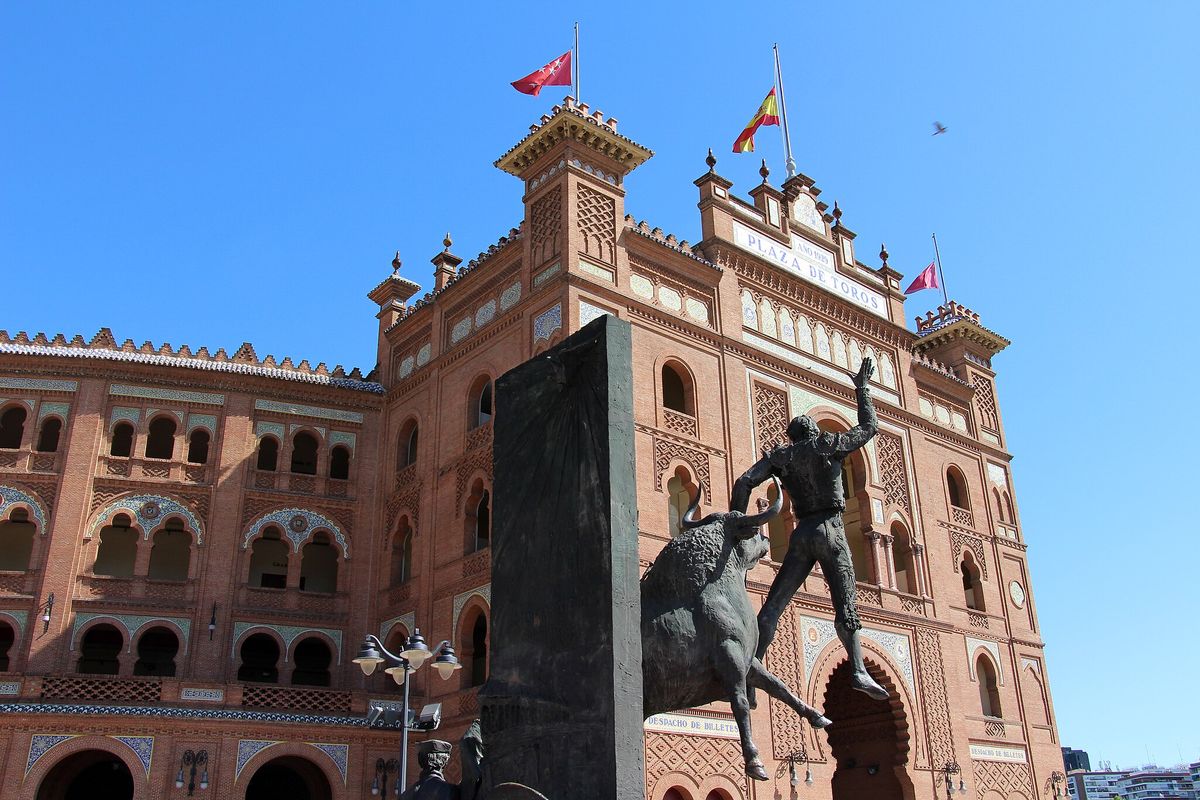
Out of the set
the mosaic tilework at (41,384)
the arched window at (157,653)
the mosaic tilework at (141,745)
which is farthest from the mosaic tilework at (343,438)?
the mosaic tilework at (141,745)

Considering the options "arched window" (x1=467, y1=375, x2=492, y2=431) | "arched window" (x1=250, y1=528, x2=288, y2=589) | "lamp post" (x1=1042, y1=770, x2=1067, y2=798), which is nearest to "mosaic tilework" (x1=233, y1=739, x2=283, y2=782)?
"arched window" (x1=250, y1=528, x2=288, y2=589)

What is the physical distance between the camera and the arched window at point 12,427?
25.3m

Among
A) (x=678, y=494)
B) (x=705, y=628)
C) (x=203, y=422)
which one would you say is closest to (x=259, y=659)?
(x=203, y=422)

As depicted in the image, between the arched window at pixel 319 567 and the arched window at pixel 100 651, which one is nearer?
the arched window at pixel 100 651

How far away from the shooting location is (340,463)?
27250 millimetres

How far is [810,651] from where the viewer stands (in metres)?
22.7

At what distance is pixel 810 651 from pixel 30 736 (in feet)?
49.0

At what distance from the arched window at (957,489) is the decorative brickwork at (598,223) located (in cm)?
1248

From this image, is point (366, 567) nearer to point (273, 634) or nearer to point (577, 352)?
point (273, 634)

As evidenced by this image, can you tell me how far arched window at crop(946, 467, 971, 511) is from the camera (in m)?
29.8

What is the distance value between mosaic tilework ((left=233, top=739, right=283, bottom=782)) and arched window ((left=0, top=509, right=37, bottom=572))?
304 inches

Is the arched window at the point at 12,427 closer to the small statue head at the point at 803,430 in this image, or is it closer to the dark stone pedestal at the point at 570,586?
the small statue head at the point at 803,430

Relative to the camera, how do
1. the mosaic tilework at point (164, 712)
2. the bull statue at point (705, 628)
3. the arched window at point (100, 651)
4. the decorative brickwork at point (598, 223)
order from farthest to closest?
the arched window at point (100, 651) → the decorative brickwork at point (598, 223) → the mosaic tilework at point (164, 712) → the bull statue at point (705, 628)

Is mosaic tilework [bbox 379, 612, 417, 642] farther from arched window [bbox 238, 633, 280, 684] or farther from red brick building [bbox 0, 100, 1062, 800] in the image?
arched window [bbox 238, 633, 280, 684]
